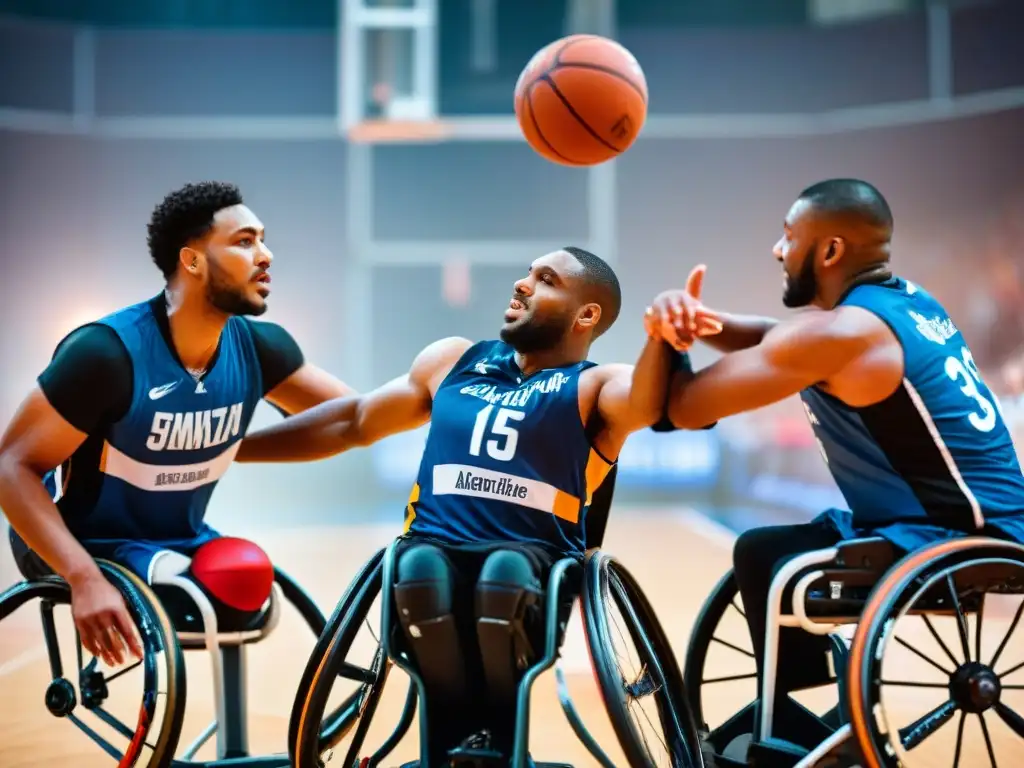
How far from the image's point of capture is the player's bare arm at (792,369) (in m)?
A: 2.21

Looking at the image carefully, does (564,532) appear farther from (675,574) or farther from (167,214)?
(675,574)

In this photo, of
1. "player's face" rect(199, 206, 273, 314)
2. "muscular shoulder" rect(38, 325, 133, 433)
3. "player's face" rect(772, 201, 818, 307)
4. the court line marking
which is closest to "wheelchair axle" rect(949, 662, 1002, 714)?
"player's face" rect(772, 201, 818, 307)

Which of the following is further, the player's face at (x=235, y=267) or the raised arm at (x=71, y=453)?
the player's face at (x=235, y=267)

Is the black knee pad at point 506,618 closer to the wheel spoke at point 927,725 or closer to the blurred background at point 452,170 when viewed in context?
the wheel spoke at point 927,725

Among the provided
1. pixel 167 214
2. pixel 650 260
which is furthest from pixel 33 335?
pixel 167 214

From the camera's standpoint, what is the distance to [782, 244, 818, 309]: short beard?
2.51 meters

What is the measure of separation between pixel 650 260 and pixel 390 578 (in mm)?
8335

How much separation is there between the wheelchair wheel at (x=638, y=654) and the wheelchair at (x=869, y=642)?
0.16 meters

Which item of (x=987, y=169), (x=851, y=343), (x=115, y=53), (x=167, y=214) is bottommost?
(x=851, y=343)

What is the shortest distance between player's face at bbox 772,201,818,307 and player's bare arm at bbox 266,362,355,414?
1.19 meters

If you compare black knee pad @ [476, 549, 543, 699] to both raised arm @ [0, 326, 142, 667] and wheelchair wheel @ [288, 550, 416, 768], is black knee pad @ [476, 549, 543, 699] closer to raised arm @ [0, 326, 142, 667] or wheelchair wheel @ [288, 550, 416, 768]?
wheelchair wheel @ [288, 550, 416, 768]

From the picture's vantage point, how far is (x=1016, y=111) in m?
9.30

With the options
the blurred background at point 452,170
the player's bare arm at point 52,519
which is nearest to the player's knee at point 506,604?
the player's bare arm at point 52,519

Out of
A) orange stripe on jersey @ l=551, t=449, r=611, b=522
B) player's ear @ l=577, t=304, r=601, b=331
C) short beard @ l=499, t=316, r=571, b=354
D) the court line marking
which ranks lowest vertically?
the court line marking
